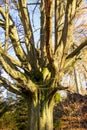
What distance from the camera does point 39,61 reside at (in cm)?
953

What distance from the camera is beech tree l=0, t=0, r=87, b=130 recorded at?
8.35 m

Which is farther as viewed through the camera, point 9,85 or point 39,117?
point 39,117

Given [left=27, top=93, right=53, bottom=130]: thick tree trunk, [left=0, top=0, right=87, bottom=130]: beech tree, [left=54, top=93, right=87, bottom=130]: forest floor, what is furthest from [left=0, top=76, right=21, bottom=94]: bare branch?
[left=54, top=93, right=87, bottom=130]: forest floor

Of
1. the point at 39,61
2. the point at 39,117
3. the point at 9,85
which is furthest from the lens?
the point at 39,61

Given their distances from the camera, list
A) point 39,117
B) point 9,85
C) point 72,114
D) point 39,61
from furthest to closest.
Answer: point 72,114 < point 39,61 < point 39,117 < point 9,85

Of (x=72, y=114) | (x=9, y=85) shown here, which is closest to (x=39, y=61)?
(x=9, y=85)

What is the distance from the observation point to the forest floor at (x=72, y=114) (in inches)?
568

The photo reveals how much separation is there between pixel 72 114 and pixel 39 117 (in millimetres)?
6357

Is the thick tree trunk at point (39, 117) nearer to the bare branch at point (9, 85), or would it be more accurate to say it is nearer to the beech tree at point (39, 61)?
the beech tree at point (39, 61)

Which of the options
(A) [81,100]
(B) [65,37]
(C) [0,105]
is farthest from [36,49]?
(A) [81,100]

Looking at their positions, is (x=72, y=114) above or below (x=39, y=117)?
above

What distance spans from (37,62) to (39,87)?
39.1 inches

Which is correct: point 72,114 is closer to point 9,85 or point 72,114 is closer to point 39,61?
point 39,61

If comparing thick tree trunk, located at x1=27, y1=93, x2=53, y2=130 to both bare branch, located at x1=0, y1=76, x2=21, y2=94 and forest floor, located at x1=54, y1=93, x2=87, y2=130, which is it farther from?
forest floor, located at x1=54, y1=93, x2=87, y2=130
